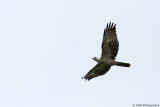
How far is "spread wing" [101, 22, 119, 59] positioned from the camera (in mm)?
13328

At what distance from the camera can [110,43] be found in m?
13.3

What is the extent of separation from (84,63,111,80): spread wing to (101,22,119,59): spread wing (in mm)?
729

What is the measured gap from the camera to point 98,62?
546 inches

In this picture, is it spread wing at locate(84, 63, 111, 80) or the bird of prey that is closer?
the bird of prey

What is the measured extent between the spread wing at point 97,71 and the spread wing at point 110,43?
2.39 feet

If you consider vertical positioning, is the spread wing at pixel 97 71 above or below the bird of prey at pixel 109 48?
below

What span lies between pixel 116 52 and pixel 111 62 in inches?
22.8

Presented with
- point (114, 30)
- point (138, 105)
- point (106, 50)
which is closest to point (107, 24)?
point (114, 30)

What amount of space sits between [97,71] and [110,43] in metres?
1.94

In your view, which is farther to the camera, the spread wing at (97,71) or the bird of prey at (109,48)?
the spread wing at (97,71)

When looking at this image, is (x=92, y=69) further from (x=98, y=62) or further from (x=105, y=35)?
(x=105, y=35)

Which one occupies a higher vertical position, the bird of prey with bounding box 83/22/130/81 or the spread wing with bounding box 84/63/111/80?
the bird of prey with bounding box 83/22/130/81

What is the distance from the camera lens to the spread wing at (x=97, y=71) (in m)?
14.1

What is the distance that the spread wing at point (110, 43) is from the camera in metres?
13.3
